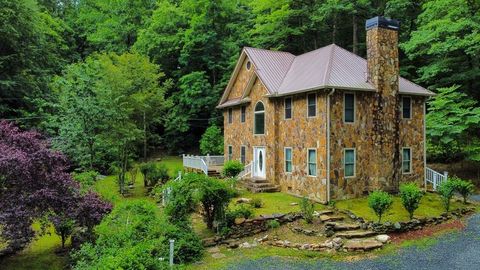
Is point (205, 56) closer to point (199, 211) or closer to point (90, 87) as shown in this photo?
point (90, 87)

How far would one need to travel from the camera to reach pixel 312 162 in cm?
1512

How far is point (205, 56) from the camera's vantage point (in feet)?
107

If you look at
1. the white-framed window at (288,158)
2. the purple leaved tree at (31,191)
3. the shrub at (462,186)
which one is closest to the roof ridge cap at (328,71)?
the white-framed window at (288,158)

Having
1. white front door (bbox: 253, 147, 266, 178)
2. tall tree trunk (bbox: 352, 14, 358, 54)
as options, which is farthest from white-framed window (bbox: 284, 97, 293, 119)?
tall tree trunk (bbox: 352, 14, 358, 54)

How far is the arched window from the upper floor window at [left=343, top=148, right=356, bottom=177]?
5.06m

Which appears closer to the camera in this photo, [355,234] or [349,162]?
[355,234]

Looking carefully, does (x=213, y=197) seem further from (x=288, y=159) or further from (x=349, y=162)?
(x=349, y=162)

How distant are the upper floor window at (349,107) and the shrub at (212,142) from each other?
1553 centimetres

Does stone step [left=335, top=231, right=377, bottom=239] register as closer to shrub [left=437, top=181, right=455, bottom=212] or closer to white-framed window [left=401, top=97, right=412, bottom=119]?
shrub [left=437, top=181, right=455, bottom=212]

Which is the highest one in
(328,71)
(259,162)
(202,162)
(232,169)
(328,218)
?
(328,71)

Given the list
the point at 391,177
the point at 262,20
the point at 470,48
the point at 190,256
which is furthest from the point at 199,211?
the point at 262,20

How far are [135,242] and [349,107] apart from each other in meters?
10.4

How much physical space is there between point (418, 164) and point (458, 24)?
8.81 m

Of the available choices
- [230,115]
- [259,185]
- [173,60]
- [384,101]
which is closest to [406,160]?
[384,101]
